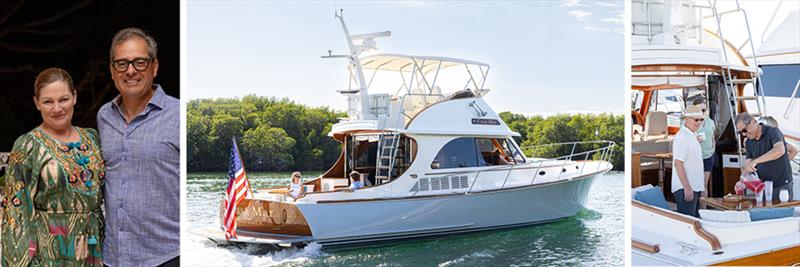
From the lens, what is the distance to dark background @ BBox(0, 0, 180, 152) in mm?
2990

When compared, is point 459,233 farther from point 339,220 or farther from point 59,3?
point 59,3

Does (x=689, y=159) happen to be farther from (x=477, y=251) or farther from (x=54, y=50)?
(x=477, y=251)

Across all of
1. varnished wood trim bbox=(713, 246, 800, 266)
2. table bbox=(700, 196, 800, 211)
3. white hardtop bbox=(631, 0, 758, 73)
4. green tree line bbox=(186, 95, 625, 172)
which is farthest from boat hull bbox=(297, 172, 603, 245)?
green tree line bbox=(186, 95, 625, 172)

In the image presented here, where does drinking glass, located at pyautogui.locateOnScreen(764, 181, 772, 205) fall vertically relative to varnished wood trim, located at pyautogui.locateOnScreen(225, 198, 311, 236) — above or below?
above

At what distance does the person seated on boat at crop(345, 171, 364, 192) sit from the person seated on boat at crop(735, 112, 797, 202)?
3.35 m

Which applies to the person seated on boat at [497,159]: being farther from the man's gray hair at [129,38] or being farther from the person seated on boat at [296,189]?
the man's gray hair at [129,38]

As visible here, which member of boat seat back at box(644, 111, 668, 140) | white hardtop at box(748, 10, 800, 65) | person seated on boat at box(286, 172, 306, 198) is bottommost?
person seated on boat at box(286, 172, 306, 198)

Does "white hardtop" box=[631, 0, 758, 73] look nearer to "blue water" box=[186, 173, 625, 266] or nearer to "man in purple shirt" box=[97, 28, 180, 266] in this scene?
"blue water" box=[186, 173, 625, 266]

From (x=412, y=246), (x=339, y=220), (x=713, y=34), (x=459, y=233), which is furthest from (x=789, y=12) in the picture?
(x=339, y=220)

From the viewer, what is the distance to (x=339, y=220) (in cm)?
580

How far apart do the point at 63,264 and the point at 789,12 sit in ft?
23.3

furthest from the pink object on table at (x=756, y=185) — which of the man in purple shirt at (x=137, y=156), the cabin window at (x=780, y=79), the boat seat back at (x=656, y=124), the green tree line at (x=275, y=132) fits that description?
the green tree line at (x=275, y=132)

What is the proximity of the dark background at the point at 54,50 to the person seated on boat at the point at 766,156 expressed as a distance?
10.7ft

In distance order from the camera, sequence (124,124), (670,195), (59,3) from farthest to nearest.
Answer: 1. (670,195)
2. (59,3)
3. (124,124)
